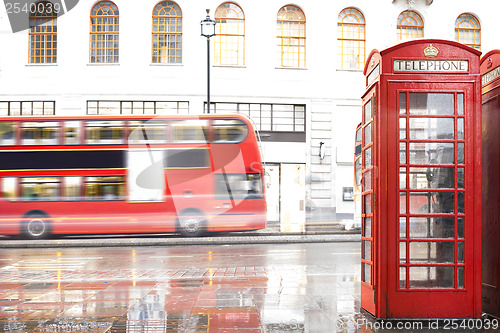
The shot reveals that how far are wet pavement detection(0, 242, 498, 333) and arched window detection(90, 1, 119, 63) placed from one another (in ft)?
46.1

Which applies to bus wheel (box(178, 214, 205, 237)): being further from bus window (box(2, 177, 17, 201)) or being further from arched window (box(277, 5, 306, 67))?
arched window (box(277, 5, 306, 67))

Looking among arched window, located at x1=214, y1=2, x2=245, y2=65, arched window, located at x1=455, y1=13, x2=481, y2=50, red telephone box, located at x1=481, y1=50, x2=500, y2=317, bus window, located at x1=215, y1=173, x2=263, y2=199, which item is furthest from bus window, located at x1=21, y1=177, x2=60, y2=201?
arched window, located at x1=455, y1=13, x2=481, y2=50

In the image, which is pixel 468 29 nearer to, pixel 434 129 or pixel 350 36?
pixel 350 36

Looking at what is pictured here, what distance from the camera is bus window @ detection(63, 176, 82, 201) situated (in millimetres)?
13719

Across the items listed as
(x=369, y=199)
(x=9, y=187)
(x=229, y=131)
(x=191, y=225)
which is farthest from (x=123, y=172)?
(x=369, y=199)

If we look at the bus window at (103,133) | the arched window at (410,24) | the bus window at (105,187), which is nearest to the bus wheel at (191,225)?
the bus window at (105,187)

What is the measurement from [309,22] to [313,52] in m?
1.47

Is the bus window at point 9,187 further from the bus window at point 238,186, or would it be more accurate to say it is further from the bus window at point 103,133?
the bus window at point 238,186

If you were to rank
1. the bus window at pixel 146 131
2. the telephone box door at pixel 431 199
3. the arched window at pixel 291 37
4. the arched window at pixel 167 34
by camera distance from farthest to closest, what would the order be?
the arched window at pixel 291 37, the arched window at pixel 167 34, the bus window at pixel 146 131, the telephone box door at pixel 431 199

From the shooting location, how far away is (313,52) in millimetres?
28641

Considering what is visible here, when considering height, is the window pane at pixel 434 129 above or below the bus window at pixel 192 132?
below

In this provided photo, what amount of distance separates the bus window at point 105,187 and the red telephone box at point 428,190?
8.62m

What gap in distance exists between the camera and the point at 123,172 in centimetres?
1380

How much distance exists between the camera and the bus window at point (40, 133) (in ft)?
44.9
